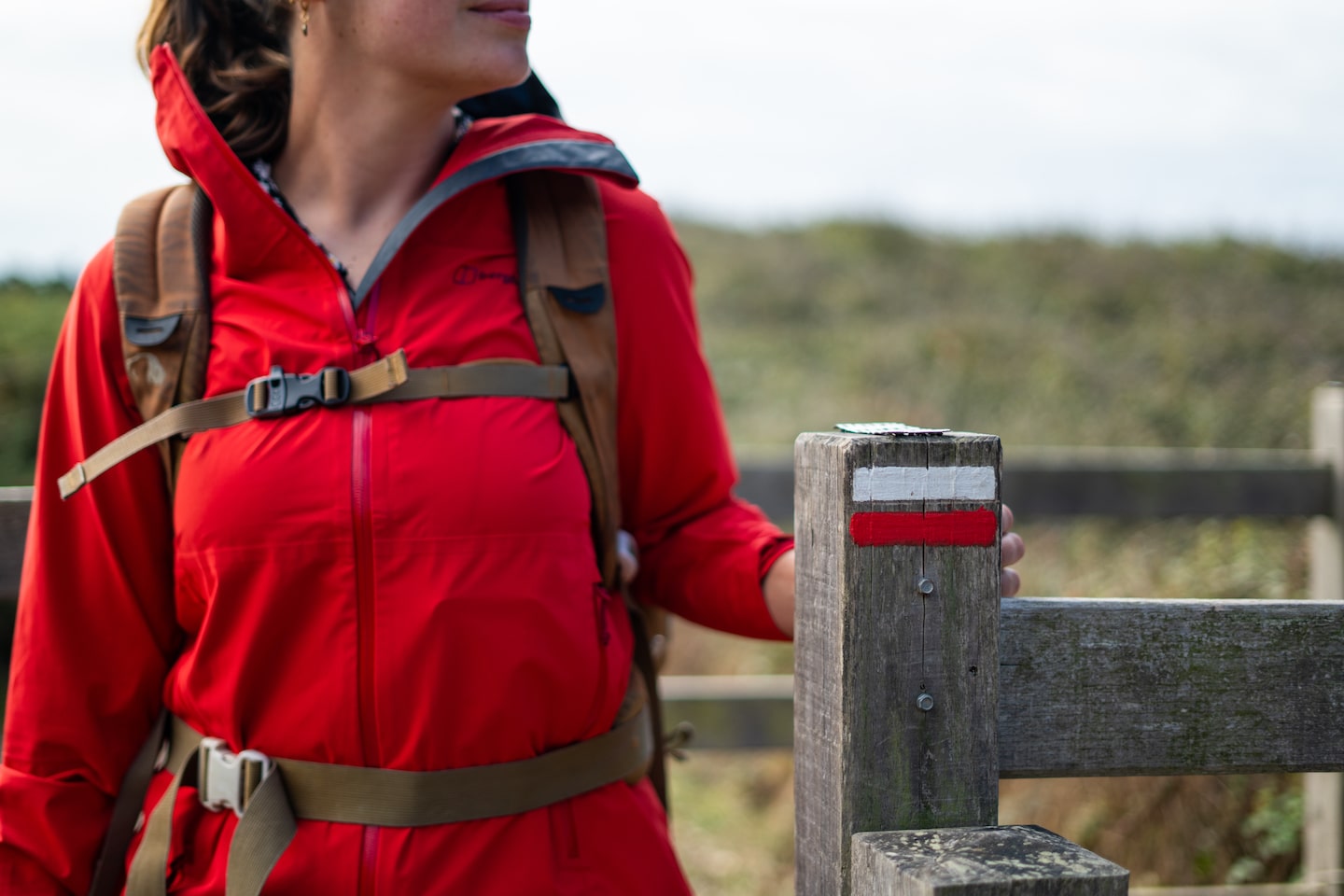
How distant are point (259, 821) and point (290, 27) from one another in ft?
4.11

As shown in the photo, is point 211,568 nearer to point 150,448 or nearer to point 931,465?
point 150,448

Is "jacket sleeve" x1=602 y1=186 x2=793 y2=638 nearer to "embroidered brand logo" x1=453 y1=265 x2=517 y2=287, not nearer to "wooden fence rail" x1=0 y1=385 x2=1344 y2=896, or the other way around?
"embroidered brand logo" x1=453 y1=265 x2=517 y2=287

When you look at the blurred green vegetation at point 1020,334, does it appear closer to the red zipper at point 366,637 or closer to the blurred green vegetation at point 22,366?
the blurred green vegetation at point 22,366

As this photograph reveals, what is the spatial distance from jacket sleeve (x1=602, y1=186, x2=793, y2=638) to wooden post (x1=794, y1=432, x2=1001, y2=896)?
57cm

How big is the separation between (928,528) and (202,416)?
1.05 m

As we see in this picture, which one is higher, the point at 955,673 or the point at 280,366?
the point at 280,366

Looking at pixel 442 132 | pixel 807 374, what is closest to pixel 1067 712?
pixel 442 132

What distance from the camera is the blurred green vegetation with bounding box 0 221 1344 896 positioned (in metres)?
3.83

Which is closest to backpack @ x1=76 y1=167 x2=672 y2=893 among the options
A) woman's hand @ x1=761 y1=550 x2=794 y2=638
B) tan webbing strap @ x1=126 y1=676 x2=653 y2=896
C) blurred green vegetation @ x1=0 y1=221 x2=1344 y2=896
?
tan webbing strap @ x1=126 y1=676 x2=653 y2=896

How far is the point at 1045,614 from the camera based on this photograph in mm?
1172

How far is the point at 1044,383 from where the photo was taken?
494 inches

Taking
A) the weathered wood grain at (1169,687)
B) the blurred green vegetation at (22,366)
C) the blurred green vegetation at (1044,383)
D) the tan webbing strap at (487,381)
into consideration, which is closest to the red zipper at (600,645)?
the tan webbing strap at (487,381)

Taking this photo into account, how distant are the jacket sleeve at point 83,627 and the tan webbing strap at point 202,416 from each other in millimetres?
33

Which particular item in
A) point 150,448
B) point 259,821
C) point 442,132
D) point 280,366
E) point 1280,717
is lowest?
point 259,821
